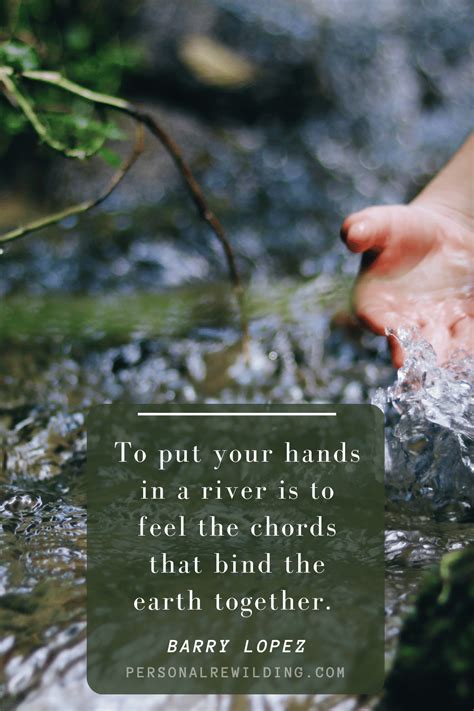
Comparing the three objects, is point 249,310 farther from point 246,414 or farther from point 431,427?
point 431,427

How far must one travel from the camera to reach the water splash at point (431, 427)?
1.45 metres

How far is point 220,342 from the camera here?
2.19 m

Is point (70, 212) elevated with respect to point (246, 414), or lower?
elevated

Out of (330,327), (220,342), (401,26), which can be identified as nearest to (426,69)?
(401,26)

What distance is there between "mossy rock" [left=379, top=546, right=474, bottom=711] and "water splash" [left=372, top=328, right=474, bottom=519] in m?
0.55

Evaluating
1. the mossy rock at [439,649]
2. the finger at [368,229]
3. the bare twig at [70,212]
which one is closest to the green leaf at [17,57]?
the bare twig at [70,212]

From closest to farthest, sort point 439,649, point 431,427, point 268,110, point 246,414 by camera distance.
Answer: point 439,649, point 431,427, point 246,414, point 268,110

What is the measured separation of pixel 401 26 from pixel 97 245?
2297 millimetres

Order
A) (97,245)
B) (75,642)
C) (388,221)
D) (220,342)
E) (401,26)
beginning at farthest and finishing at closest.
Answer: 1. (401,26)
2. (97,245)
3. (220,342)
4. (388,221)
5. (75,642)

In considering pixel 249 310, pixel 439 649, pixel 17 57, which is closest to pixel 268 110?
pixel 249 310

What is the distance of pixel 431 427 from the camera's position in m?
1.51

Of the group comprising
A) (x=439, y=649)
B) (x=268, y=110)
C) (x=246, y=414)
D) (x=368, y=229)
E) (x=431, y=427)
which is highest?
(x=268, y=110)

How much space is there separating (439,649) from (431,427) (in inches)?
29.6

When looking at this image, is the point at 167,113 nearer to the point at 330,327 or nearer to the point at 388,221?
the point at 330,327
